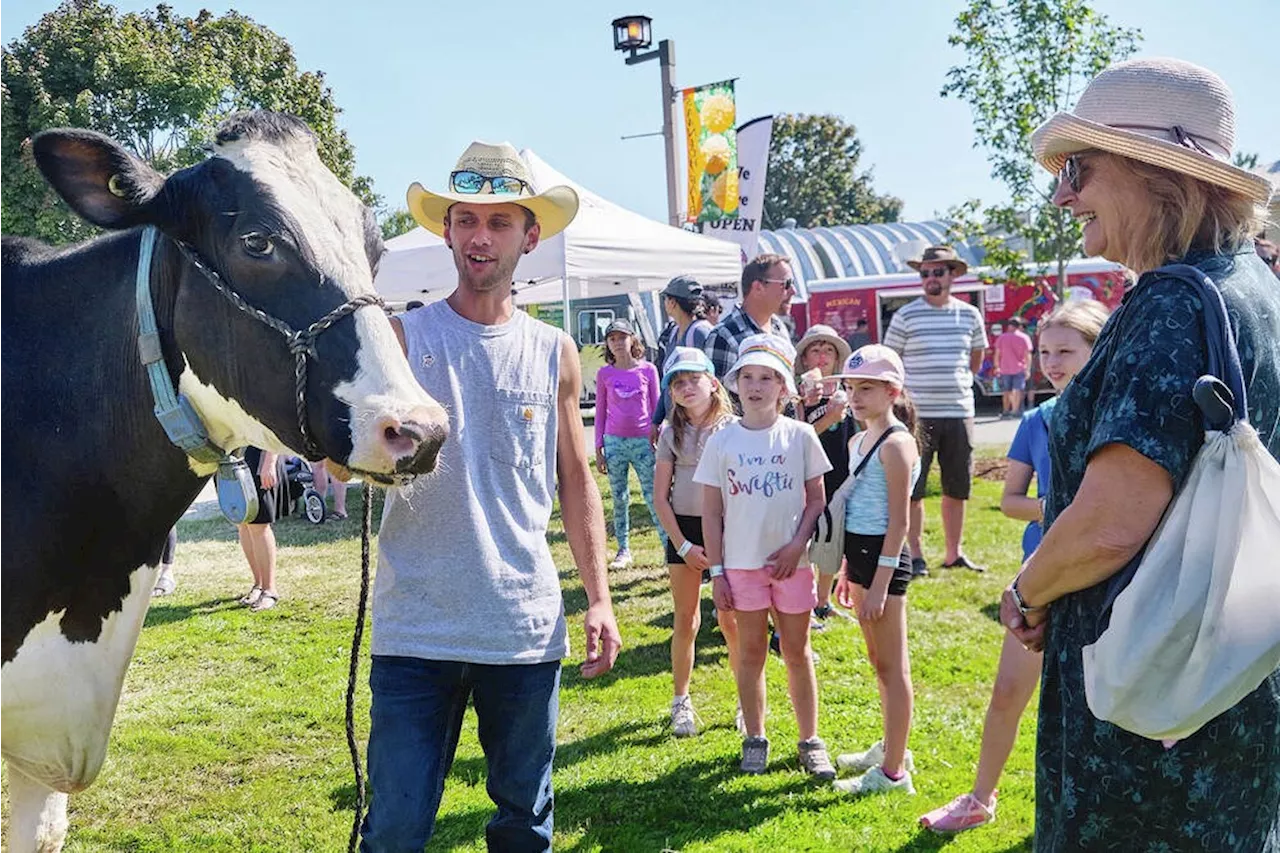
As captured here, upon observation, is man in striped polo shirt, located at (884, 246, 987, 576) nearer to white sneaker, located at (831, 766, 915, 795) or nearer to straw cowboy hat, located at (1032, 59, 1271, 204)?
white sneaker, located at (831, 766, 915, 795)

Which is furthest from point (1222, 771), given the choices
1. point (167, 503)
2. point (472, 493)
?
point (167, 503)

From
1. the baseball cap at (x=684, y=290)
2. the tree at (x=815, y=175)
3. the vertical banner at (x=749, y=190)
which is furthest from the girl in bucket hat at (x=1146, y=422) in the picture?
the tree at (x=815, y=175)

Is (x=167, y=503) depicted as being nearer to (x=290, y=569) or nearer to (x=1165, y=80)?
(x=1165, y=80)

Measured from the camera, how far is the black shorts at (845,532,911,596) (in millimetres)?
3863

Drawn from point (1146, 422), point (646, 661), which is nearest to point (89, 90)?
point (646, 661)

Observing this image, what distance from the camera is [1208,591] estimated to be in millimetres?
1514

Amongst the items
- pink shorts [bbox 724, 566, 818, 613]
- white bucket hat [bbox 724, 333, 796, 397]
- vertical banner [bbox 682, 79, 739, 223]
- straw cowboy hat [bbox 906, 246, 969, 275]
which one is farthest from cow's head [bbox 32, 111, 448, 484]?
vertical banner [bbox 682, 79, 739, 223]

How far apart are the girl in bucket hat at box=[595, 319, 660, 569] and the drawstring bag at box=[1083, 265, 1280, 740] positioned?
5.96 meters

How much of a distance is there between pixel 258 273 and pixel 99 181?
0.45 m

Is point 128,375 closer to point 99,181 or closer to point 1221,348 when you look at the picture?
point 99,181

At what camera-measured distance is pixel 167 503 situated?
2.32 metres

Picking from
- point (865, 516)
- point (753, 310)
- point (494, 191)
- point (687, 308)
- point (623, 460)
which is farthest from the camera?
point (623, 460)

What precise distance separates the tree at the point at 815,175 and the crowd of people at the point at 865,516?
51.5 meters

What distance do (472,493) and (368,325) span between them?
0.59m
